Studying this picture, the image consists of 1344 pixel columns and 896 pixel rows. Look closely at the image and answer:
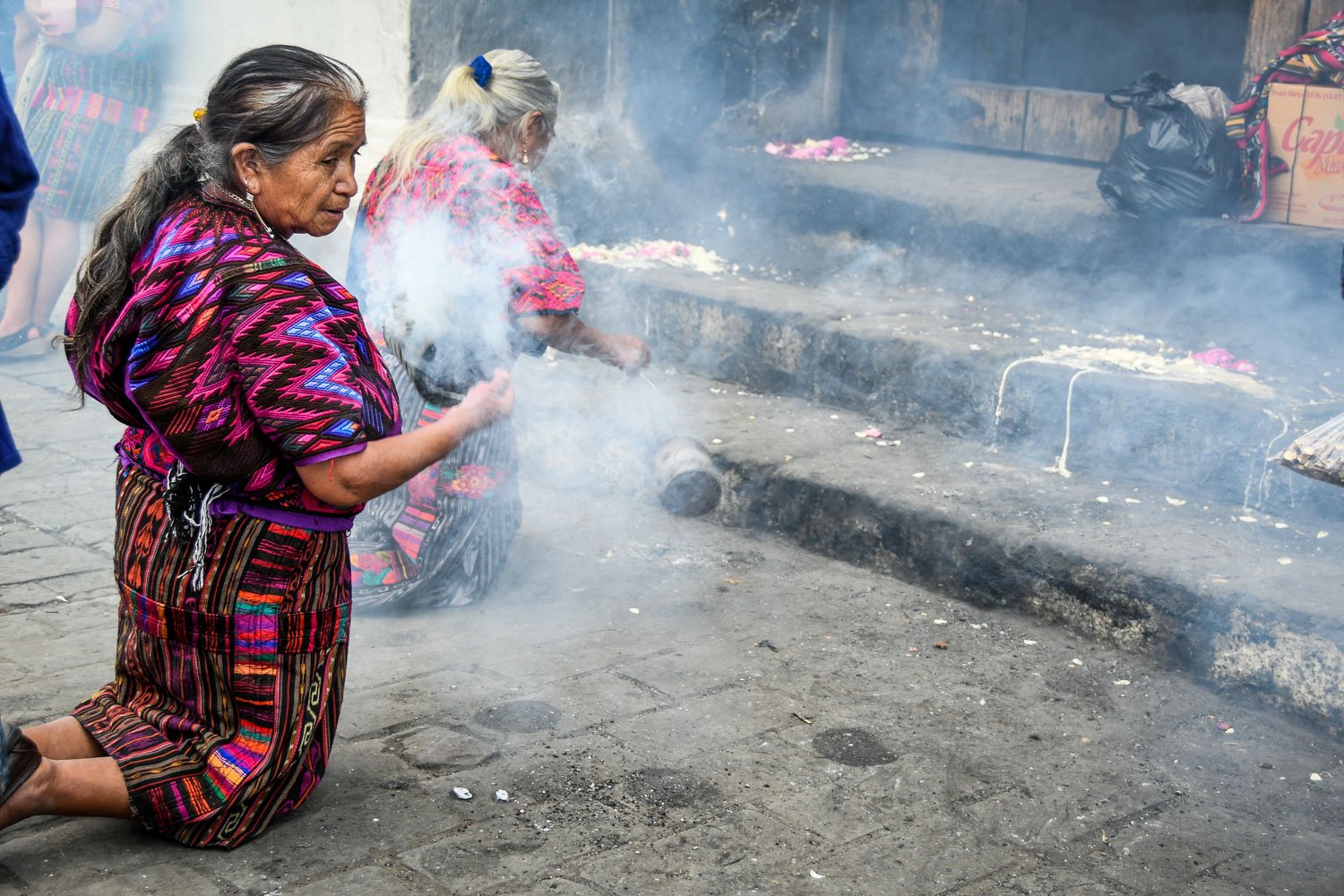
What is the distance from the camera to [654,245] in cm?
663

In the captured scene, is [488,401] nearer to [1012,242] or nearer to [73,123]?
[1012,242]

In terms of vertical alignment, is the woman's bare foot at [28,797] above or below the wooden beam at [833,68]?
below

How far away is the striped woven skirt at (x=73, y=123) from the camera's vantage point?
6.79 meters

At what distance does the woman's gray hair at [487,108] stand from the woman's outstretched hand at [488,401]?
1319mm

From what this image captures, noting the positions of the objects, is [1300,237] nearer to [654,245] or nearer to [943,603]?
[943,603]

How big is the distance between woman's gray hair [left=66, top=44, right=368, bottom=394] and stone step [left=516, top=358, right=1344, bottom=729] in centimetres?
241

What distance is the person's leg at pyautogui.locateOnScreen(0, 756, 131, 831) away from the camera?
96.7 inches

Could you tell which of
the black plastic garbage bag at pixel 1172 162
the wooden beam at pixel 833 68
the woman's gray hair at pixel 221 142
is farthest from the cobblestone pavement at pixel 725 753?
the wooden beam at pixel 833 68

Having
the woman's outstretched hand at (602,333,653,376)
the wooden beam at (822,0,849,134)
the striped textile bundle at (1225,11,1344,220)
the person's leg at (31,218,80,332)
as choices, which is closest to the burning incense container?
the woman's outstretched hand at (602,333,653,376)

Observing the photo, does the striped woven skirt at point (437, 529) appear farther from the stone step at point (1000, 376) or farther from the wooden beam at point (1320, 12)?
the wooden beam at point (1320, 12)

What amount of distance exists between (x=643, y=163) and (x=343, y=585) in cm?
442

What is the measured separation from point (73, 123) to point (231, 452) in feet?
16.9

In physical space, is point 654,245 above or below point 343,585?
above

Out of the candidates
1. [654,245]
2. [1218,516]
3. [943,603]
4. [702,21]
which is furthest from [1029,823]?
[702,21]
